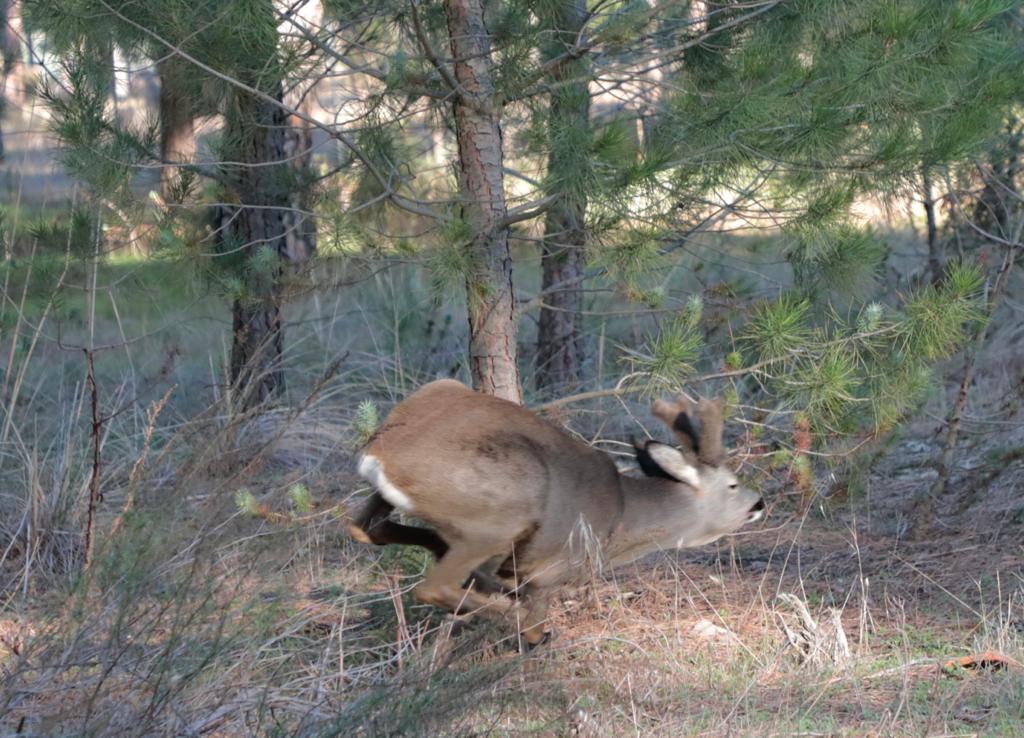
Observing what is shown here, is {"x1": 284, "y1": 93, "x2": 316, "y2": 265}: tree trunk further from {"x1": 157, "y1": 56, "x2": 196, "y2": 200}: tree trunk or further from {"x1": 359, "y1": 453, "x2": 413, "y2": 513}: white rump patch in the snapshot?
{"x1": 359, "y1": 453, "x2": 413, "y2": 513}: white rump patch

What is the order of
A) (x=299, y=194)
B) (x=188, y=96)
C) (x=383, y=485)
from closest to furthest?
(x=383, y=485), (x=188, y=96), (x=299, y=194)

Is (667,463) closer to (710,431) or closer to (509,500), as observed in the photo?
(710,431)

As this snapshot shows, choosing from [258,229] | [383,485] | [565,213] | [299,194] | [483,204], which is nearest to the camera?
[383,485]

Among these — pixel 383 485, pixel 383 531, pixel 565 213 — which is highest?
pixel 565 213

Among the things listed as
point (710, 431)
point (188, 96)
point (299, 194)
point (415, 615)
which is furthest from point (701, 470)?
point (188, 96)

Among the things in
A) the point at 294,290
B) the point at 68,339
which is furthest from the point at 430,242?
the point at 68,339

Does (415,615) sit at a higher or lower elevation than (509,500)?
lower

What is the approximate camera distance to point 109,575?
12.0 ft

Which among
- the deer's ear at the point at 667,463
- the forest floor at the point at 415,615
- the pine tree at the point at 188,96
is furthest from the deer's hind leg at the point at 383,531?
the deer's ear at the point at 667,463

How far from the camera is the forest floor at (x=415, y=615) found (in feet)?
12.2

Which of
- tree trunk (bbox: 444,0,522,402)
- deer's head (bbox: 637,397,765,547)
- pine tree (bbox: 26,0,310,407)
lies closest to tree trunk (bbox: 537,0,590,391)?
tree trunk (bbox: 444,0,522,402)

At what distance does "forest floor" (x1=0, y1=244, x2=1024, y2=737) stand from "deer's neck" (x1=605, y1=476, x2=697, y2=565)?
0.99 ft

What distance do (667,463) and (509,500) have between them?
93cm

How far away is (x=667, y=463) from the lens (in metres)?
5.60
